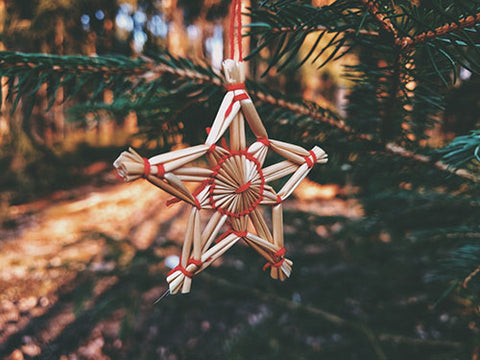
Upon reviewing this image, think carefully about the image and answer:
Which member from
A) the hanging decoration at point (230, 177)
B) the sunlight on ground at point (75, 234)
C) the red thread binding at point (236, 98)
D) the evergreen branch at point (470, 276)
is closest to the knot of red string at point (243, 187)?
the hanging decoration at point (230, 177)

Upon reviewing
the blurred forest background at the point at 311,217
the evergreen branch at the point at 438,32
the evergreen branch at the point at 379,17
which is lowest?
the blurred forest background at the point at 311,217

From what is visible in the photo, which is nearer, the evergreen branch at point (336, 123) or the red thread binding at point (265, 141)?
the red thread binding at point (265, 141)

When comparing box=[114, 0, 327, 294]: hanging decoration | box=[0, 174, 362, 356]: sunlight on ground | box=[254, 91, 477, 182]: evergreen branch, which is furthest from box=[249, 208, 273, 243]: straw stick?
box=[0, 174, 362, 356]: sunlight on ground

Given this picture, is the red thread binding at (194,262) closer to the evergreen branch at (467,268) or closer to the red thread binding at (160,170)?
the red thread binding at (160,170)

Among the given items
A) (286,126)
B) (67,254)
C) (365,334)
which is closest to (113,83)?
(286,126)

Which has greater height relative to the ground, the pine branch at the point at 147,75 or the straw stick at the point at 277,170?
the pine branch at the point at 147,75

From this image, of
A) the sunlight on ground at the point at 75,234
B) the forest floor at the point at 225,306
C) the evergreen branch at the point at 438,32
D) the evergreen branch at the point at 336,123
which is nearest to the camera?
the evergreen branch at the point at 438,32

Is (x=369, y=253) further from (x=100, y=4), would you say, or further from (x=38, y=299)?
(x=100, y=4)

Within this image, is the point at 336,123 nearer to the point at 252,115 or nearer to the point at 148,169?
the point at 252,115
